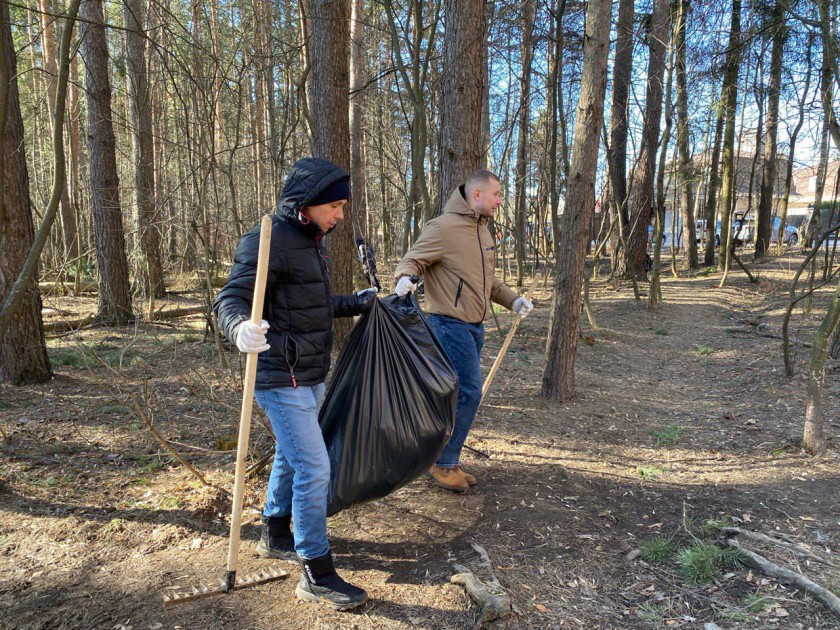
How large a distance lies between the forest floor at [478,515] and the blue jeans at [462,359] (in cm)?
38

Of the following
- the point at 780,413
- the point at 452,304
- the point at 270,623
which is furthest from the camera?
the point at 780,413

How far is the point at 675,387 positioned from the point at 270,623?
203 inches

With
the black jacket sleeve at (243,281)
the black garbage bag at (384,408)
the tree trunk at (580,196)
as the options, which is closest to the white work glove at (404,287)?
the black garbage bag at (384,408)

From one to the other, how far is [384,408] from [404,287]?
2.13 feet

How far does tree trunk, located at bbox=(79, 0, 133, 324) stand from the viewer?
7727mm

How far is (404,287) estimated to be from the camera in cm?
290

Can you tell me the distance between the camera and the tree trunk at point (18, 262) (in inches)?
186

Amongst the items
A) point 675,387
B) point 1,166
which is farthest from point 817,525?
point 1,166

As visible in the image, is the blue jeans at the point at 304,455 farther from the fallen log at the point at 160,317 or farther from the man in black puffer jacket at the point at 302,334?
the fallen log at the point at 160,317

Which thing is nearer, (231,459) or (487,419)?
(231,459)

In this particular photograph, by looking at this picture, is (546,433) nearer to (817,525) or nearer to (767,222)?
(817,525)


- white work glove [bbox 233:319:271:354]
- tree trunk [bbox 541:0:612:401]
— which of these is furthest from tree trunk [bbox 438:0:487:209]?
white work glove [bbox 233:319:271:354]

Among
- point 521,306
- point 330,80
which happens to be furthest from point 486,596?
point 330,80

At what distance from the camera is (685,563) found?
2.73 metres
